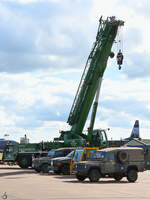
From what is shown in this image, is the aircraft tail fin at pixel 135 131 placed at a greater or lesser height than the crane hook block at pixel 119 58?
greater

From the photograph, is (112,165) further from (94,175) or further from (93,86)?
(93,86)

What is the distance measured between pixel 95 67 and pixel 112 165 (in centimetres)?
1435

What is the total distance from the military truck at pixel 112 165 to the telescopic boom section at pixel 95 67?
12.7 m

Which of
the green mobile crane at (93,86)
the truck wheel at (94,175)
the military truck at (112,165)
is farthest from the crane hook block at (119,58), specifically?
the truck wheel at (94,175)

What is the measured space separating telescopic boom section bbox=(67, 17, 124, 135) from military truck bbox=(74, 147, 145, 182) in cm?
1267

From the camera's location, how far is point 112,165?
25172 millimetres

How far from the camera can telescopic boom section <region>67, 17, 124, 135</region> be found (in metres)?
37.9

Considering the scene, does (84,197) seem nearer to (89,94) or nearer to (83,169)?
(83,169)

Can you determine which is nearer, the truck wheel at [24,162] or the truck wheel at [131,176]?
the truck wheel at [131,176]

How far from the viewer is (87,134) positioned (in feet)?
130

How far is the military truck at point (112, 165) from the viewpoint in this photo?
24.8 meters

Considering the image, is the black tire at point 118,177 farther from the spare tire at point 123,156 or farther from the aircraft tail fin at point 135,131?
the aircraft tail fin at point 135,131

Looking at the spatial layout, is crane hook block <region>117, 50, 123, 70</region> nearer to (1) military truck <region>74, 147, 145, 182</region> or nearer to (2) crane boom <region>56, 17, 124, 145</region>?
(2) crane boom <region>56, 17, 124, 145</region>

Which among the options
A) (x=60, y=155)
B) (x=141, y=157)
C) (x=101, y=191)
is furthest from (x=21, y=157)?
(x=101, y=191)
